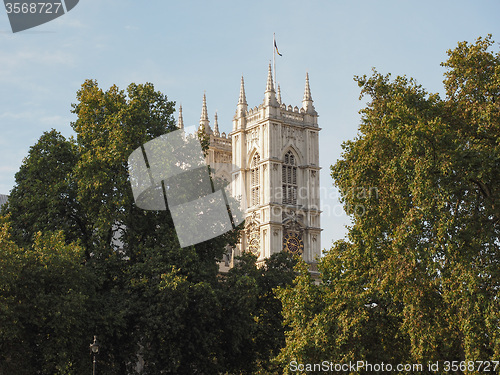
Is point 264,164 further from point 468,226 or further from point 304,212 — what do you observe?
point 468,226

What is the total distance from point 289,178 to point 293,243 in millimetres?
6521

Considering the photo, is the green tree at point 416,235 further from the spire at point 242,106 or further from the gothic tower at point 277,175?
the spire at point 242,106

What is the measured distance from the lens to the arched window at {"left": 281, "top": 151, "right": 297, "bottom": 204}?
75.8 metres

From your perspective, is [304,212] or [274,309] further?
[304,212]

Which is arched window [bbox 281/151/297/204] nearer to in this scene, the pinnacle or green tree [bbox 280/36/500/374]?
the pinnacle

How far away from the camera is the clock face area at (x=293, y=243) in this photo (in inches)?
2913

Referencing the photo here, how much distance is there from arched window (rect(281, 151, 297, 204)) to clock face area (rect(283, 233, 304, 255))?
3259 mm

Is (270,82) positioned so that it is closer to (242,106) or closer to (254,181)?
(242,106)

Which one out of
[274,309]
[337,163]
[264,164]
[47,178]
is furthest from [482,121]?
[264,164]

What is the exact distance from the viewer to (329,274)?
2562 cm

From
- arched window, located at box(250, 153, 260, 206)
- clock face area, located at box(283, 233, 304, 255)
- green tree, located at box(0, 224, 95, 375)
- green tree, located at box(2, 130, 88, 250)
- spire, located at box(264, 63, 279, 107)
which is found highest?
spire, located at box(264, 63, 279, 107)

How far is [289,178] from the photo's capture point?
7688 cm

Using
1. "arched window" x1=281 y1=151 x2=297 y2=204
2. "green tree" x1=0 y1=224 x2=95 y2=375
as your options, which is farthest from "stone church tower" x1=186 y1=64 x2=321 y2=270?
"green tree" x1=0 y1=224 x2=95 y2=375

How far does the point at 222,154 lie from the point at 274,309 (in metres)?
51.3
